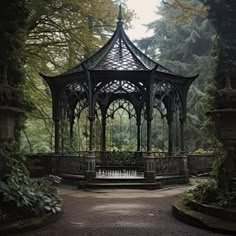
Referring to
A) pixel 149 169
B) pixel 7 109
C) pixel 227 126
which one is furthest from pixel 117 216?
pixel 149 169

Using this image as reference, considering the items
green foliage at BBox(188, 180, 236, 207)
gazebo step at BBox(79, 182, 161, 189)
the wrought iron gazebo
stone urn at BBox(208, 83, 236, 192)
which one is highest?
the wrought iron gazebo

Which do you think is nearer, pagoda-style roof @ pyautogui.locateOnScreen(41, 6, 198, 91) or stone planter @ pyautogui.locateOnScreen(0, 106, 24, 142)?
stone planter @ pyautogui.locateOnScreen(0, 106, 24, 142)

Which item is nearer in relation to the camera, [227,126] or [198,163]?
[227,126]

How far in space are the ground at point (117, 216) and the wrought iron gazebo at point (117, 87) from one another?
2.58 metres

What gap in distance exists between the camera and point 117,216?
25.2 ft

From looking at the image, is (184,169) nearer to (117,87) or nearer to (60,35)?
(117,87)

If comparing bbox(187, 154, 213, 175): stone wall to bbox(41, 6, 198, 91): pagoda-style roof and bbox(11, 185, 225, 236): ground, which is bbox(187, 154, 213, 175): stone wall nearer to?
bbox(41, 6, 198, 91): pagoda-style roof

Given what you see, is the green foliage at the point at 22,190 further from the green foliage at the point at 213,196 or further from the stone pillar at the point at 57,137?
the stone pillar at the point at 57,137

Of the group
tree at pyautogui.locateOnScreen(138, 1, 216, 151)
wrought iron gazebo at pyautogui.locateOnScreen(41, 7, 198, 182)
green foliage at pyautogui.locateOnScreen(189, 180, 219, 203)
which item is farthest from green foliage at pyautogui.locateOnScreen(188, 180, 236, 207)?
tree at pyautogui.locateOnScreen(138, 1, 216, 151)

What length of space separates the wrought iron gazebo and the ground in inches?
102

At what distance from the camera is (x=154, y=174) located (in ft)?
44.3

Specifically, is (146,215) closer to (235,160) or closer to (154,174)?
(235,160)

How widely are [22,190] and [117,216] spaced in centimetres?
194

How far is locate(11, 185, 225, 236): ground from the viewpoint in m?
6.16
